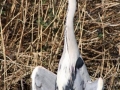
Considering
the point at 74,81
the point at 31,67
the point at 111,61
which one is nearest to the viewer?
the point at 74,81

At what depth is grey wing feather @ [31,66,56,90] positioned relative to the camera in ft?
3.89

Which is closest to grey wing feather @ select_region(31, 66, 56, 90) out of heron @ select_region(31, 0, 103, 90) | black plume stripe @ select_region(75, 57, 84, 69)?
heron @ select_region(31, 0, 103, 90)

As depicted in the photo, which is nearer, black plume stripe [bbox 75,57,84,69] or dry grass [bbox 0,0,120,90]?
black plume stripe [bbox 75,57,84,69]

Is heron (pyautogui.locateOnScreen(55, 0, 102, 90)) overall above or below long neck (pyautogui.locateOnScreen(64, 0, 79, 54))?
below

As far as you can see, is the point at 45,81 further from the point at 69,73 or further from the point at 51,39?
the point at 51,39

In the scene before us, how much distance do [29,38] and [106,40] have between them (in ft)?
1.28

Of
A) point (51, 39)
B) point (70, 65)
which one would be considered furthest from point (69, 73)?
point (51, 39)

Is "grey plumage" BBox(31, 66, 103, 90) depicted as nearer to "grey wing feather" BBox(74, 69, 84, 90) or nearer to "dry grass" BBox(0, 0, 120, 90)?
"grey wing feather" BBox(74, 69, 84, 90)

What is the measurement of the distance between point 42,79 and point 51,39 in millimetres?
577

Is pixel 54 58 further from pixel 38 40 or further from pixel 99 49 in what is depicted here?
pixel 99 49

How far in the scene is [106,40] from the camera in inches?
71.5

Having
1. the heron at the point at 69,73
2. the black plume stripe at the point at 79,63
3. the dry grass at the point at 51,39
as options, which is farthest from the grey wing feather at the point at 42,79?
the dry grass at the point at 51,39

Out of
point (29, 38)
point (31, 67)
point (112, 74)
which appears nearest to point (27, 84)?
point (31, 67)

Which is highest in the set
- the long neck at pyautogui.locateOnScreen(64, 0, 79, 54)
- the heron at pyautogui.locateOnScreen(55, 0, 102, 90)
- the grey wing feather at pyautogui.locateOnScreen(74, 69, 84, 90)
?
the long neck at pyautogui.locateOnScreen(64, 0, 79, 54)
